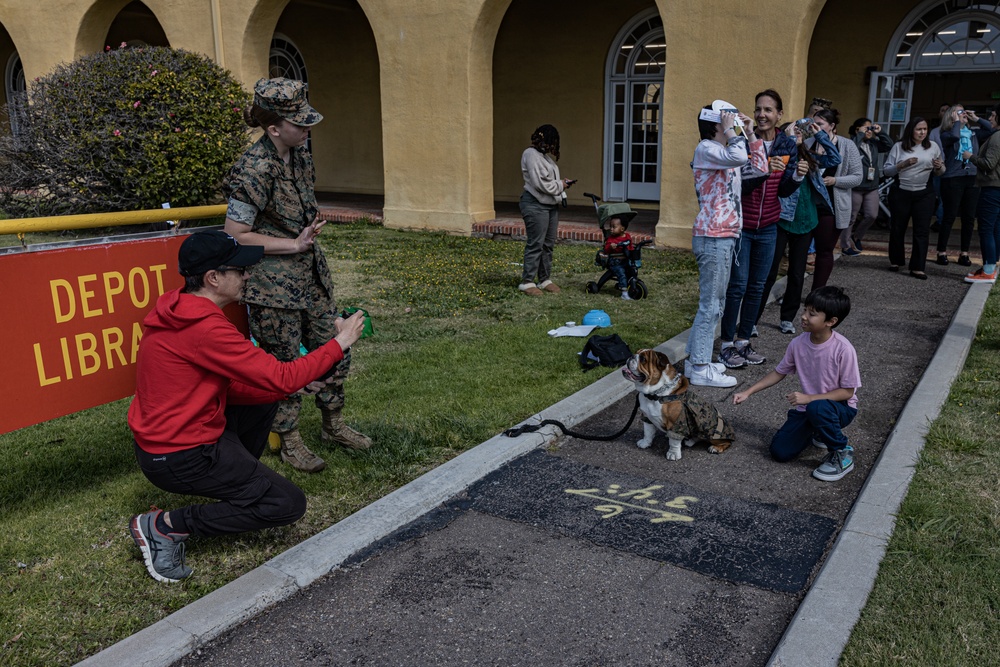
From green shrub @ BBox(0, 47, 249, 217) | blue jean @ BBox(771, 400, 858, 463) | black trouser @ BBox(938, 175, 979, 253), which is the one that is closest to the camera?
blue jean @ BBox(771, 400, 858, 463)

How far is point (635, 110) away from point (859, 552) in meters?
13.3

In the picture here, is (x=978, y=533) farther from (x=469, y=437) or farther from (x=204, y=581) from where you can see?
(x=204, y=581)

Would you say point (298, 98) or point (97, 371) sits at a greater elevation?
point (298, 98)

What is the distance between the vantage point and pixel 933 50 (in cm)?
1268

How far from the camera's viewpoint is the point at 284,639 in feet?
9.78

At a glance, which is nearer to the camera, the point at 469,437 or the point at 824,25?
the point at 469,437

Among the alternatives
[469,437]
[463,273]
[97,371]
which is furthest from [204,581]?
[463,273]

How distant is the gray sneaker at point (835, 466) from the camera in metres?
4.26

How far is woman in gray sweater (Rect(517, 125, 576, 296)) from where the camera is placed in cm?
838

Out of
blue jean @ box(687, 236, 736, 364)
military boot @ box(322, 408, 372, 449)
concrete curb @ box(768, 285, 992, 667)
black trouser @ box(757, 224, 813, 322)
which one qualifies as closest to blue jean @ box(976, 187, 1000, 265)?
black trouser @ box(757, 224, 813, 322)

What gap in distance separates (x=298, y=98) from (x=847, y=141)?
21.8 ft

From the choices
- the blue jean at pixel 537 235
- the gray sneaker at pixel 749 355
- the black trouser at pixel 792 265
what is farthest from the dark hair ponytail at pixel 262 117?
the blue jean at pixel 537 235

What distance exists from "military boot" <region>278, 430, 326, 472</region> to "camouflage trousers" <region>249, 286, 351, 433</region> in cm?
6

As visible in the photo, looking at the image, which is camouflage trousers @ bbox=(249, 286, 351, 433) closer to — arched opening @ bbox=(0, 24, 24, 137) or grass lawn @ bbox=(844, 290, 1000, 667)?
grass lawn @ bbox=(844, 290, 1000, 667)
